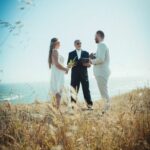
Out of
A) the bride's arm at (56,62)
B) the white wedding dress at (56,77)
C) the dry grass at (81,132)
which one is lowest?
the dry grass at (81,132)

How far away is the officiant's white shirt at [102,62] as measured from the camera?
22.2 ft

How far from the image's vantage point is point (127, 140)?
2.73 metres

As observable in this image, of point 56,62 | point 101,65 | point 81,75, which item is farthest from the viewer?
point 81,75

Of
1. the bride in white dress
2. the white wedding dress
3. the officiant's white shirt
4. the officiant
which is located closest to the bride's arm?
the bride in white dress

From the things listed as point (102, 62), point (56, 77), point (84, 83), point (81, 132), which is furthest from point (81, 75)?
point (81, 132)

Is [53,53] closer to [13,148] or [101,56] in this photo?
[101,56]

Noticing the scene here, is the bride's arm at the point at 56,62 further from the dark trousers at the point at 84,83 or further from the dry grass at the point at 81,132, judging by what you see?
the dry grass at the point at 81,132

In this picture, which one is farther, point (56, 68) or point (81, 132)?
point (56, 68)

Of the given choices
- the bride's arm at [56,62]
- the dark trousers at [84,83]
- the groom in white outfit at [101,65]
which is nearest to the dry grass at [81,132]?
the bride's arm at [56,62]

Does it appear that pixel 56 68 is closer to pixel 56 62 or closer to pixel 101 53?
pixel 56 62

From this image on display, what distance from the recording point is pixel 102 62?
22.3ft

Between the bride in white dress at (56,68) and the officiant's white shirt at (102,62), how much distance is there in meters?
0.69

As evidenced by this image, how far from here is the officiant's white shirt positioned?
266 inches

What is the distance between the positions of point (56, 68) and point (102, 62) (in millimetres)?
1030
